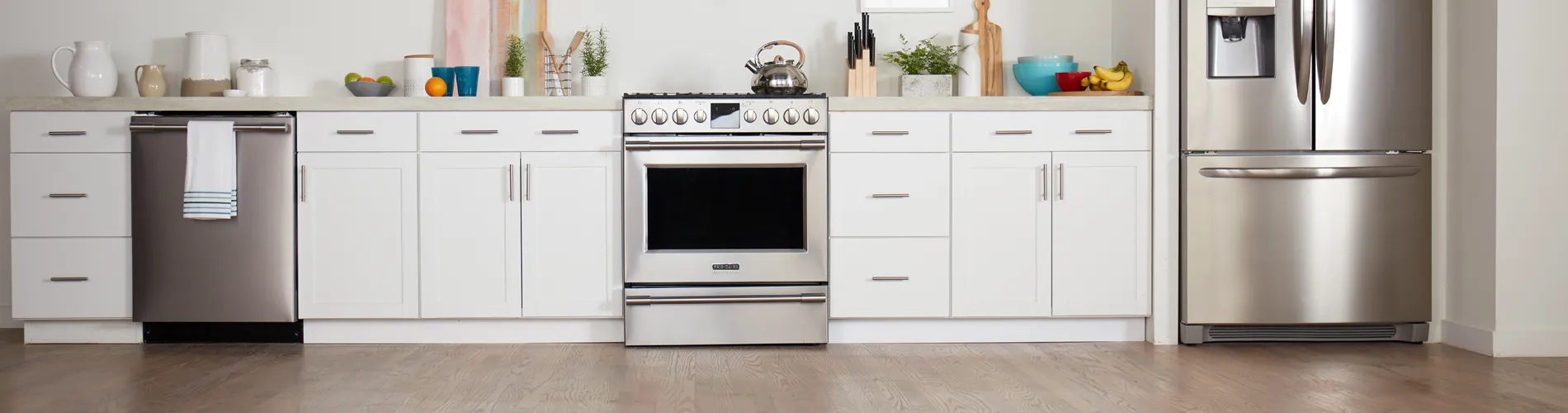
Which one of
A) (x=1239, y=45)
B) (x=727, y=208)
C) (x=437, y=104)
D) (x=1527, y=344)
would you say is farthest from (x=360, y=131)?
(x=1527, y=344)

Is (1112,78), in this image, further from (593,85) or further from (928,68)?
(593,85)

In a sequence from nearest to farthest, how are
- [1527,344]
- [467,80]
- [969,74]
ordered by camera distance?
1. [1527,344]
2. [467,80]
3. [969,74]

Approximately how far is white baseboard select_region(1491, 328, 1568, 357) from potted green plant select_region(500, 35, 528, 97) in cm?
326

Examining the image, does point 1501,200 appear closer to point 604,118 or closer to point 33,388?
point 604,118

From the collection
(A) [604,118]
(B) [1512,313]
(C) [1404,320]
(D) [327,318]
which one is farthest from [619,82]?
(B) [1512,313]

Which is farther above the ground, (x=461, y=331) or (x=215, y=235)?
(x=215, y=235)

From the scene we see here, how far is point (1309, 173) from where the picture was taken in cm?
331

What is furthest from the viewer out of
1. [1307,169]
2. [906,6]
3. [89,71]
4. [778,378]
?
[906,6]

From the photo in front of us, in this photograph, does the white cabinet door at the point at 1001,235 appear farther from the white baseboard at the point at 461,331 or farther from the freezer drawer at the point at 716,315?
the white baseboard at the point at 461,331

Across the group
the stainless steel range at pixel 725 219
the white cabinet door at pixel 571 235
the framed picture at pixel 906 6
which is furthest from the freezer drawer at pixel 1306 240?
the white cabinet door at pixel 571 235

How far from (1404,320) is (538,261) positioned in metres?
2.78

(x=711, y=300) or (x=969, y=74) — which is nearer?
(x=711, y=300)

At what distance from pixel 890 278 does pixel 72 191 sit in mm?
2613

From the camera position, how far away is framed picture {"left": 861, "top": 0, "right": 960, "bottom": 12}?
3.96 m
